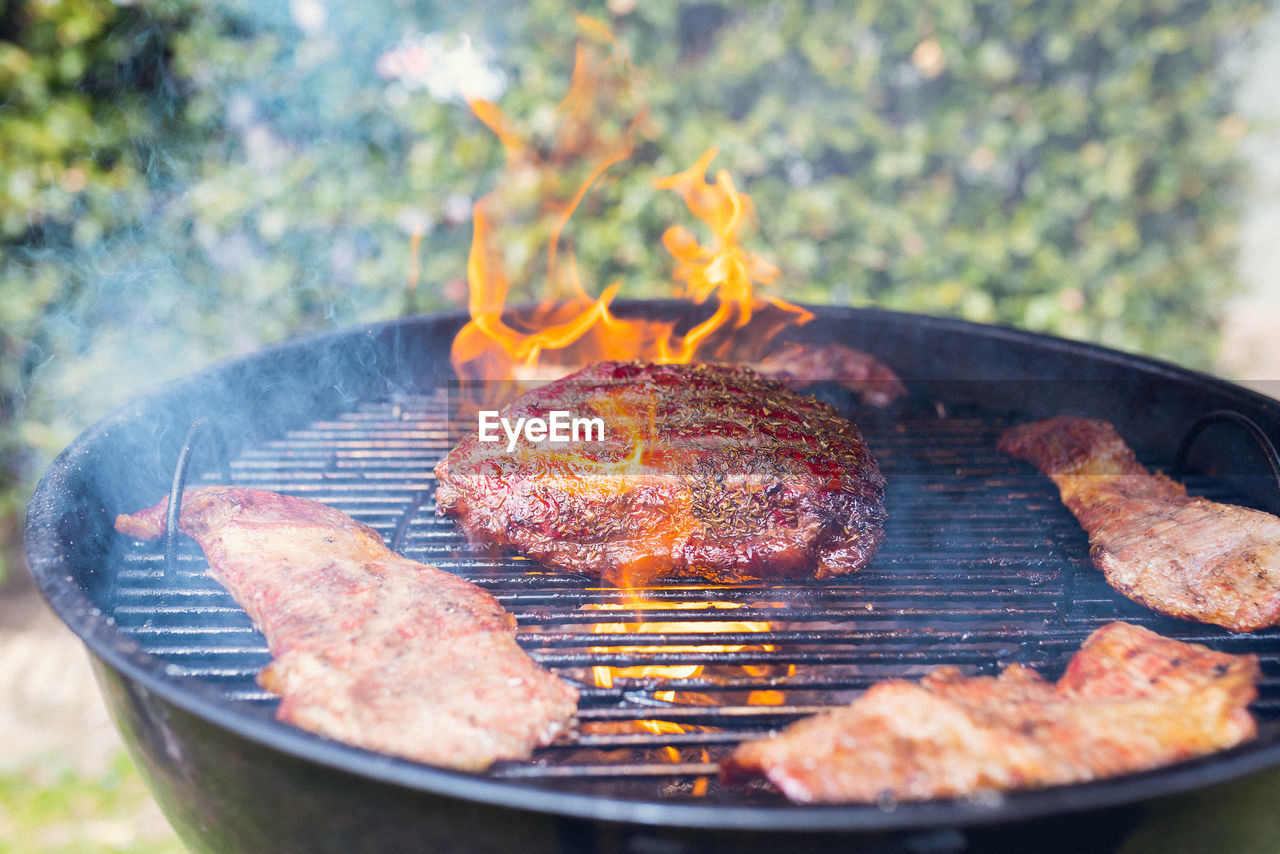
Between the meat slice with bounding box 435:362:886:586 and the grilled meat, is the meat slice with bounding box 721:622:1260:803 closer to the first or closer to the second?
the meat slice with bounding box 435:362:886:586

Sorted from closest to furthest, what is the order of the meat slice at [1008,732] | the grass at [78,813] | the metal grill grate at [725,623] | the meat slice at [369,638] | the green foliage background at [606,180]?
the meat slice at [1008,732]
the meat slice at [369,638]
the metal grill grate at [725,623]
the grass at [78,813]
the green foliage background at [606,180]

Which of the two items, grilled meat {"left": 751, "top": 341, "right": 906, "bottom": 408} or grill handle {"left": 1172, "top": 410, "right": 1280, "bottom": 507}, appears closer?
grill handle {"left": 1172, "top": 410, "right": 1280, "bottom": 507}

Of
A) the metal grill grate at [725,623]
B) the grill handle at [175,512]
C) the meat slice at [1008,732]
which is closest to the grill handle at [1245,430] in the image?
the metal grill grate at [725,623]

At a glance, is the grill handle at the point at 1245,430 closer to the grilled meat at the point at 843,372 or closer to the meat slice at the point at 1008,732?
the meat slice at the point at 1008,732

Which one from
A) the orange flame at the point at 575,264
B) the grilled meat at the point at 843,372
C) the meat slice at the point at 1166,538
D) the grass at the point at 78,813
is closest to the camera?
the meat slice at the point at 1166,538

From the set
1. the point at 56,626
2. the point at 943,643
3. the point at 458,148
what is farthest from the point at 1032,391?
the point at 56,626

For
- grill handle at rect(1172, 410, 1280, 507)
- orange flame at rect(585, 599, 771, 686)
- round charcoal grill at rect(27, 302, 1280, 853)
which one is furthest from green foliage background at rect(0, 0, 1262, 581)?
orange flame at rect(585, 599, 771, 686)
